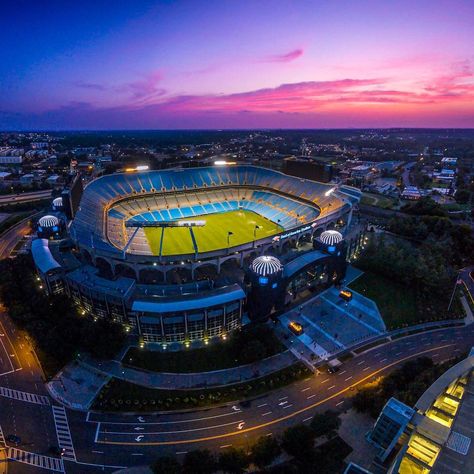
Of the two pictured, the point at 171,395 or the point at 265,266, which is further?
the point at 265,266

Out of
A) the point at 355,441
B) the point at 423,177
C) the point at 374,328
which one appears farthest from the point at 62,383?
the point at 423,177

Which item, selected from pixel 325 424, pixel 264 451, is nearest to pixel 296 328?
pixel 325 424

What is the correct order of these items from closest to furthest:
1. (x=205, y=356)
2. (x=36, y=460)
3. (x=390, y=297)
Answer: (x=36, y=460)
(x=205, y=356)
(x=390, y=297)

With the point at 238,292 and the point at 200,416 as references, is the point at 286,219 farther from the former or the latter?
the point at 200,416

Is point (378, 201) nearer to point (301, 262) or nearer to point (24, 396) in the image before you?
point (301, 262)

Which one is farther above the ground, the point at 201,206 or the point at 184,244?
the point at 201,206

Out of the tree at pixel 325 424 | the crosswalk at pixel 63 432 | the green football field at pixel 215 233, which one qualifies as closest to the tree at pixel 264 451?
the tree at pixel 325 424
